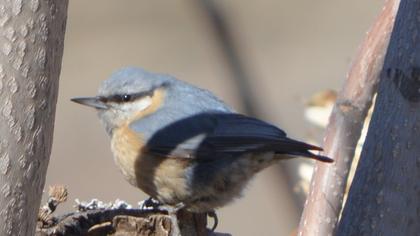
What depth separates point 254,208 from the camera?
777 cm

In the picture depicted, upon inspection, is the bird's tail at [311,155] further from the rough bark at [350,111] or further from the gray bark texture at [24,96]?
the gray bark texture at [24,96]

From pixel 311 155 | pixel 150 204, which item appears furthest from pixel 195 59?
pixel 311 155

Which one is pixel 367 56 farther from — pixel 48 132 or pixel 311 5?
pixel 311 5

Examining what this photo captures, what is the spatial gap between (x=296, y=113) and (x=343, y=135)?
585 cm

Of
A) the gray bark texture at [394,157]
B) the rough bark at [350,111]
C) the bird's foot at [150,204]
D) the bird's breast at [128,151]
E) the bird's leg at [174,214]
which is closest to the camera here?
the gray bark texture at [394,157]

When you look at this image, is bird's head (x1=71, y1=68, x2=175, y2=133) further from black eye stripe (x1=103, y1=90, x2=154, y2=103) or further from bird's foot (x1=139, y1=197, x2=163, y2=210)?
bird's foot (x1=139, y1=197, x2=163, y2=210)

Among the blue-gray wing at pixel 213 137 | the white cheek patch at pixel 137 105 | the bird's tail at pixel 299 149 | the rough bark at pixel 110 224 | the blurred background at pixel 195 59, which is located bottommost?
the rough bark at pixel 110 224

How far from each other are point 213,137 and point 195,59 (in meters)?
6.22

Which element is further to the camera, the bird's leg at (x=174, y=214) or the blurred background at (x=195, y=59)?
the blurred background at (x=195, y=59)

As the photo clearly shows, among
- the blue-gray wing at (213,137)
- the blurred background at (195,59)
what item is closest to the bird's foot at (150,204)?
the blue-gray wing at (213,137)

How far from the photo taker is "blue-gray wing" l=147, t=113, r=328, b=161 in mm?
3412

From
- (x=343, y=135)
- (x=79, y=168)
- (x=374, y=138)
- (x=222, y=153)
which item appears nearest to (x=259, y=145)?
(x=222, y=153)

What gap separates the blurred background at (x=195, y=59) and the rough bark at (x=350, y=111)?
434cm

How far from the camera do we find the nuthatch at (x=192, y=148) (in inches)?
133
